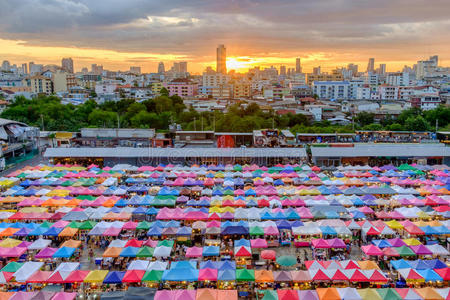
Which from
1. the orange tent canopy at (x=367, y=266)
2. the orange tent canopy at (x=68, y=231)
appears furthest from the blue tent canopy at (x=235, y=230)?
the orange tent canopy at (x=68, y=231)

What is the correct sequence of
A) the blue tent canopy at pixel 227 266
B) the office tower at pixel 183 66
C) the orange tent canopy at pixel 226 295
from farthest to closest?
the office tower at pixel 183 66 < the blue tent canopy at pixel 227 266 < the orange tent canopy at pixel 226 295

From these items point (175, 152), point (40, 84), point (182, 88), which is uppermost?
point (40, 84)

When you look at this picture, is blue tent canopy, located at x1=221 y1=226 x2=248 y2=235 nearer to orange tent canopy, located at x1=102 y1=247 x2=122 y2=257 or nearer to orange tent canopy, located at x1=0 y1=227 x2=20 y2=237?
orange tent canopy, located at x1=102 y1=247 x2=122 y2=257

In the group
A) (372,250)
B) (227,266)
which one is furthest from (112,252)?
(372,250)

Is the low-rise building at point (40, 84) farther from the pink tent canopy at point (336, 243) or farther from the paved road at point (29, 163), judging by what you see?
the pink tent canopy at point (336, 243)

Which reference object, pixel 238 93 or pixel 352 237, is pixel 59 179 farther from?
pixel 238 93

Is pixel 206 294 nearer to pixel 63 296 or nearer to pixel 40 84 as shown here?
pixel 63 296

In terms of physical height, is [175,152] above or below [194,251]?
above
